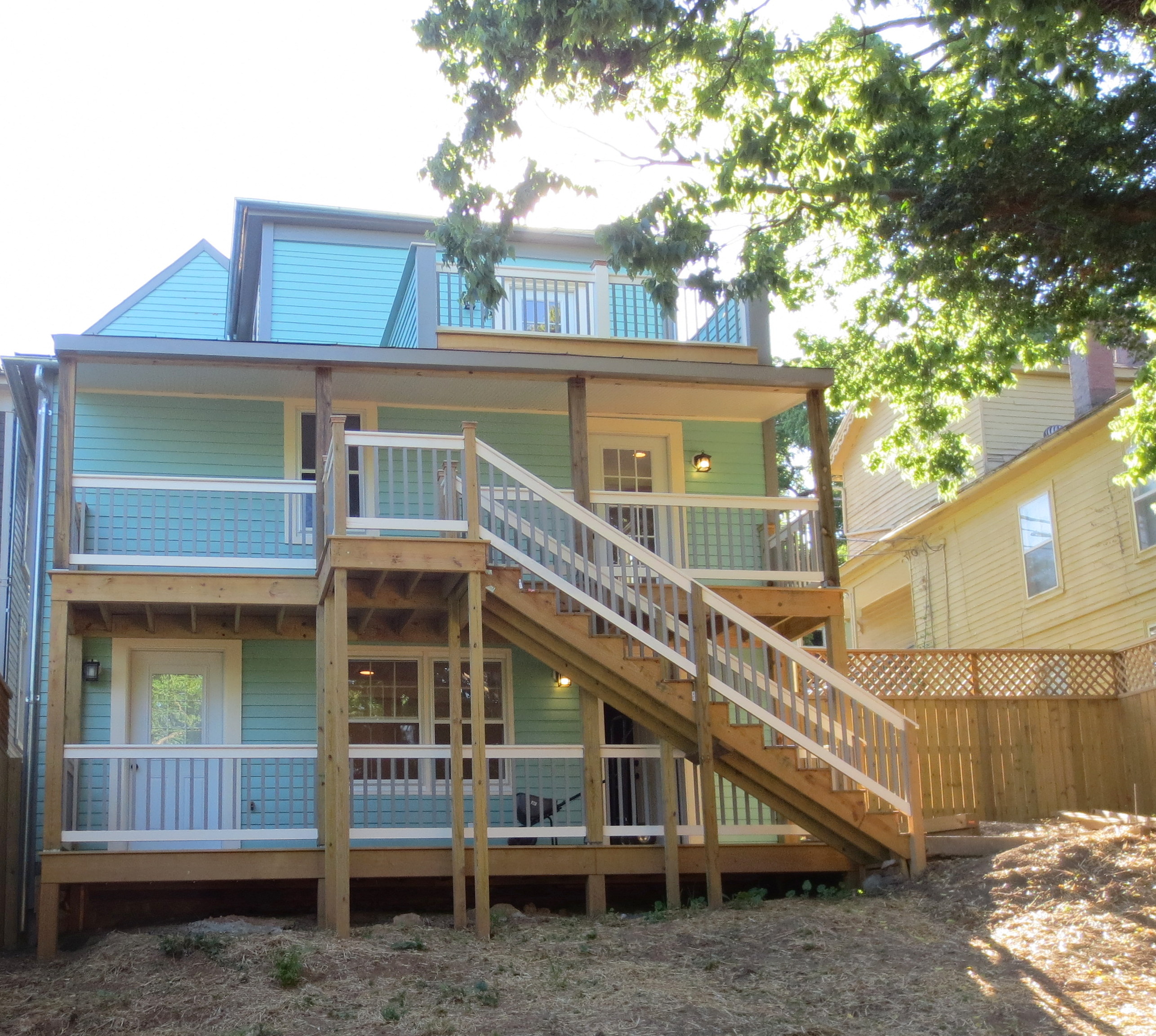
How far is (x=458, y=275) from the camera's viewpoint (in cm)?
1644

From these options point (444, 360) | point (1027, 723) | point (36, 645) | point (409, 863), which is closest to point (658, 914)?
point (409, 863)

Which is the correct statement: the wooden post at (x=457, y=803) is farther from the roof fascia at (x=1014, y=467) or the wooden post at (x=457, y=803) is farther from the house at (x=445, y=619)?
the roof fascia at (x=1014, y=467)

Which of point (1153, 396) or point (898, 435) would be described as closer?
point (1153, 396)

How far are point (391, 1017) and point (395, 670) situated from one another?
7497mm

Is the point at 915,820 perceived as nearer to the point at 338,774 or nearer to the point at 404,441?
the point at 338,774

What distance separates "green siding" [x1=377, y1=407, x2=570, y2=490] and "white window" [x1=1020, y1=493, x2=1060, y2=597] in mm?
9296

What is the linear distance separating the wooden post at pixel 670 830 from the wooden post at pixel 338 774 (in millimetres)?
3113

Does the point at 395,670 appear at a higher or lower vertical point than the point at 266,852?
higher

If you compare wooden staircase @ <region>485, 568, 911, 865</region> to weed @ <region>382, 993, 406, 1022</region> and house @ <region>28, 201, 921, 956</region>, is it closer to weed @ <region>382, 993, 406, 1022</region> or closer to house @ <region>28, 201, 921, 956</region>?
house @ <region>28, 201, 921, 956</region>

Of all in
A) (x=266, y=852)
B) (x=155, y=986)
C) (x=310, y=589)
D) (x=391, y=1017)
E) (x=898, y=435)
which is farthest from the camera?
(x=898, y=435)

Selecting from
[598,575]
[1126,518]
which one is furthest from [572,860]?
[1126,518]

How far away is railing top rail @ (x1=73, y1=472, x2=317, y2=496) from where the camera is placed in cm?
1372

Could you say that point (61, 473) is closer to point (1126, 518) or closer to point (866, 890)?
point (866, 890)

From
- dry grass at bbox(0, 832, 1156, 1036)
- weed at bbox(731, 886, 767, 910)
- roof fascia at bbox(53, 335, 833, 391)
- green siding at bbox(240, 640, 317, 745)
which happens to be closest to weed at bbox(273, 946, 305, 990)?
dry grass at bbox(0, 832, 1156, 1036)
